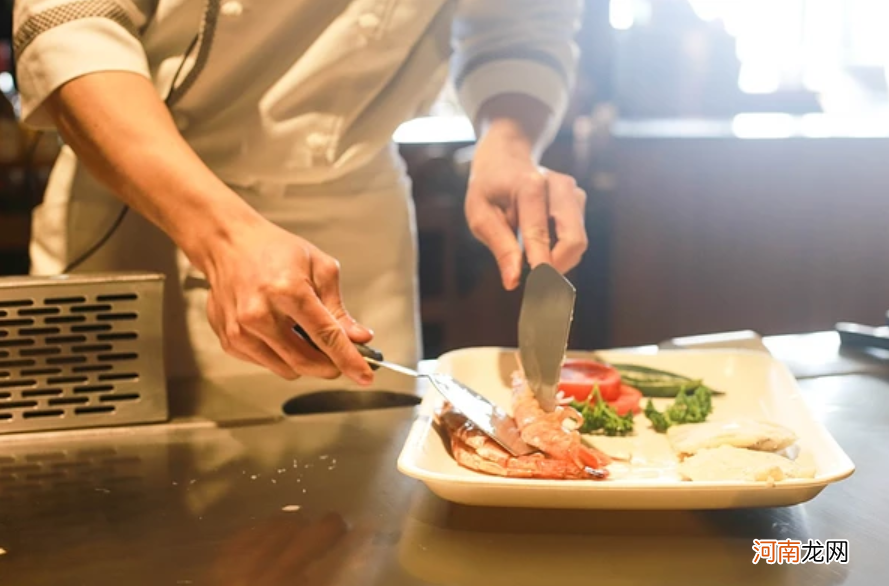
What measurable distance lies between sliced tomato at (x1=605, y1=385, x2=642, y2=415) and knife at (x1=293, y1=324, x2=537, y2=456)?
6.4 inches

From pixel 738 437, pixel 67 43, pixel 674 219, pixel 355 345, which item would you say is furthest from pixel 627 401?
pixel 674 219

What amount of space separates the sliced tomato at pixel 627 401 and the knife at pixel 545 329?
0.09 meters

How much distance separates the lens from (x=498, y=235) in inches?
40.2

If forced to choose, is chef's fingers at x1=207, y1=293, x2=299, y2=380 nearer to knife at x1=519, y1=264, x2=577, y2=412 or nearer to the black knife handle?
the black knife handle

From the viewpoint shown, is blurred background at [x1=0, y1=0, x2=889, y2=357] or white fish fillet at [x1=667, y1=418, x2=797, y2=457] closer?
white fish fillet at [x1=667, y1=418, x2=797, y2=457]

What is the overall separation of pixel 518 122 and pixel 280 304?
1.79 ft

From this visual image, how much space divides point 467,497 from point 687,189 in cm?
229

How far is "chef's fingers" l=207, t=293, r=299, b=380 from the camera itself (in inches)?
31.1

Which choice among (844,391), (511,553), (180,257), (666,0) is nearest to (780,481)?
(511,553)

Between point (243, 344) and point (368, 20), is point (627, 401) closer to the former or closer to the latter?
point (243, 344)

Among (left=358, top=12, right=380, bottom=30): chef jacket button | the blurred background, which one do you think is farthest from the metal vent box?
the blurred background

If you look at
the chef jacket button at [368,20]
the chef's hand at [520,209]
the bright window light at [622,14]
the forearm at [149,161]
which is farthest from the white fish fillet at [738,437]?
the bright window light at [622,14]

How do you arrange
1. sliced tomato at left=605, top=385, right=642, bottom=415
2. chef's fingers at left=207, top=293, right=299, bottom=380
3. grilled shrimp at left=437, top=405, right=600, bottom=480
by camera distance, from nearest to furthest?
1. grilled shrimp at left=437, top=405, right=600, bottom=480
2. chef's fingers at left=207, top=293, right=299, bottom=380
3. sliced tomato at left=605, top=385, right=642, bottom=415

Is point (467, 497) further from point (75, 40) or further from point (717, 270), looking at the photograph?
point (717, 270)
